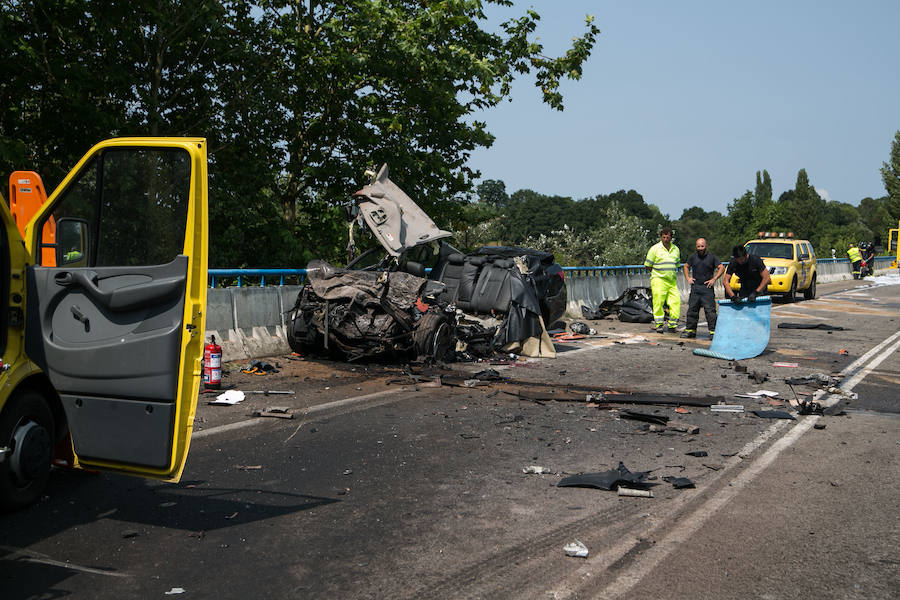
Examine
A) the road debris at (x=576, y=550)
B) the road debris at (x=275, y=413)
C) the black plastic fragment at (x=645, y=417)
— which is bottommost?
the black plastic fragment at (x=645, y=417)

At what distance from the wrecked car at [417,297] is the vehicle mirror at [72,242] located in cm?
595

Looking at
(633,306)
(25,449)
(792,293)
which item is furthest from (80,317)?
(792,293)

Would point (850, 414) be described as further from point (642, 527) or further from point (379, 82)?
point (379, 82)

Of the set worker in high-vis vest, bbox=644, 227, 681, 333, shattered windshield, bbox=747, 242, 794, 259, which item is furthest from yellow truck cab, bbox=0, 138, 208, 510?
shattered windshield, bbox=747, 242, 794, 259

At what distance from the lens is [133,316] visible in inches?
172

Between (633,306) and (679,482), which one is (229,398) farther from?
(633,306)

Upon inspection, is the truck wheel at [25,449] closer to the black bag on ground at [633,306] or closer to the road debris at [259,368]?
the road debris at [259,368]

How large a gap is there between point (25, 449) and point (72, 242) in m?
1.23

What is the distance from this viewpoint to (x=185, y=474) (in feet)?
18.5

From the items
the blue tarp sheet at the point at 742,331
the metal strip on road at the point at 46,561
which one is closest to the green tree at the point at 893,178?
the blue tarp sheet at the point at 742,331

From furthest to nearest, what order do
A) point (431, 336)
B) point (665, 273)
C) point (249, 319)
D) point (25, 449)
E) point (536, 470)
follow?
1. point (665, 273)
2. point (249, 319)
3. point (431, 336)
4. point (536, 470)
5. point (25, 449)

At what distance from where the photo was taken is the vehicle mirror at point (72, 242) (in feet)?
15.1

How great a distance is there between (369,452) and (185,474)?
1431 millimetres

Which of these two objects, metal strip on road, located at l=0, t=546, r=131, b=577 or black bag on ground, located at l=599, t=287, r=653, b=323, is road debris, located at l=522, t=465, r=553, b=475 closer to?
metal strip on road, located at l=0, t=546, r=131, b=577
